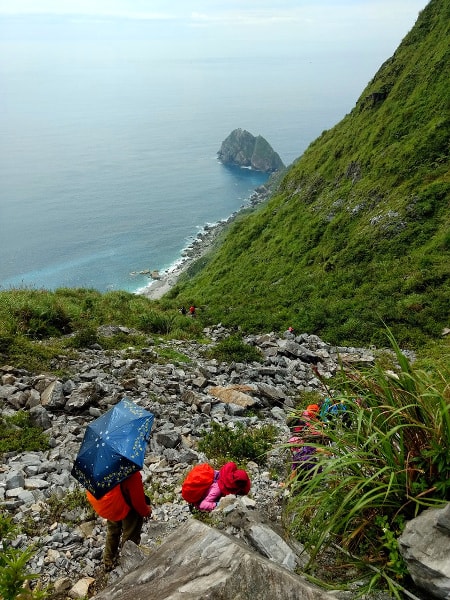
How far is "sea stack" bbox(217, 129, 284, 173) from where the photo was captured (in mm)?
188375

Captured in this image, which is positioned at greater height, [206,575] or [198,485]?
[206,575]

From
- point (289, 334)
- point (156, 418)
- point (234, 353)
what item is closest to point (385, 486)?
point (156, 418)

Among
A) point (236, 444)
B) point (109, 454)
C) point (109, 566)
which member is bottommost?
point (236, 444)

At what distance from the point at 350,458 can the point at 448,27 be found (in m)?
49.9

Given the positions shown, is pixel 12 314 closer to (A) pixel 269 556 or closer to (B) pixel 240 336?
(B) pixel 240 336

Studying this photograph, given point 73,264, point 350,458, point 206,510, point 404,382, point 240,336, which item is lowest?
point 73,264

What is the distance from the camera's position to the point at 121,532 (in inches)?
238

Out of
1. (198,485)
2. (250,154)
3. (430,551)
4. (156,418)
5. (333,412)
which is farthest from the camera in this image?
(250,154)

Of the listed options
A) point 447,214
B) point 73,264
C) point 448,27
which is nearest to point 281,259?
point 447,214

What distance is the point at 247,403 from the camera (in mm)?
12312

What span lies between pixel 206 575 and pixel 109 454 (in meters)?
2.06

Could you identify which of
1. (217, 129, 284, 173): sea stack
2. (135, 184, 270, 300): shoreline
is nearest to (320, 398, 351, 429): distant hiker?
(135, 184, 270, 300): shoreline

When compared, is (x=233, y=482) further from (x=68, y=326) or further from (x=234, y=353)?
(x=68, y=326)

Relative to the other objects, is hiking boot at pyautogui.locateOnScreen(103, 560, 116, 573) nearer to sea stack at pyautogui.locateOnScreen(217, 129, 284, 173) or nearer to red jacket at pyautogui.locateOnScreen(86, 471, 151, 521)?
red jacket at pyautogui.locateOnScreen(86, 471, 151, 521)
